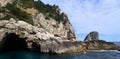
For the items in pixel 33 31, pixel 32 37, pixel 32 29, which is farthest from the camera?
pixel 32 29

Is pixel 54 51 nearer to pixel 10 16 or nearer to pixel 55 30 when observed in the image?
pixel 10 16

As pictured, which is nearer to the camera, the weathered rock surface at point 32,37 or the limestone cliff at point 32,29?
the weathered rock surface at point 32,37

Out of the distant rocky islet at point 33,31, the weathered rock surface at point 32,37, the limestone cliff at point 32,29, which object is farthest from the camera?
the limestone cliff at point 32,29

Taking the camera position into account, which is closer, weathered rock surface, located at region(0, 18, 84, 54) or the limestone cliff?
weathered rock surface, located at region(0, 18, 84, 54)

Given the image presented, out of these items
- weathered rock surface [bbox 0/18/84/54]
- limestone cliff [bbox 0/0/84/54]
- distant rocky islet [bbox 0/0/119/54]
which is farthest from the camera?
limestone cliff [bbox 0/0/84/54]

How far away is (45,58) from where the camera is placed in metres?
53.4

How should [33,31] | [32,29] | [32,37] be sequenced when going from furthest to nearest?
1. [32,29]
2. [33,31]
3. [32,37]

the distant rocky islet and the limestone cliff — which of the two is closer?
the distant rocky islet

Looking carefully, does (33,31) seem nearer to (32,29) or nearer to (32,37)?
(32,29)

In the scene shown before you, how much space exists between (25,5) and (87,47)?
31745 millimetres

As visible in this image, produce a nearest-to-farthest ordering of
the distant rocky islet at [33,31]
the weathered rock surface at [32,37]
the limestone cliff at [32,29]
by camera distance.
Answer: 1. the weathered rock surface at [32,37]
2. the distant rocky islet at [33,31]
3. the limestone cliff at [32,29]

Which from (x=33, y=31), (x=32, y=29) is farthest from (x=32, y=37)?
(x=32, y=29)

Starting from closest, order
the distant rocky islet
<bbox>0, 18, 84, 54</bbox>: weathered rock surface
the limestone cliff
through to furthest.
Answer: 1. <bbox>0, 18, 84, 54</bbox>: weathered rock surface
2. the distant rocky islet
3. the limestone cliff

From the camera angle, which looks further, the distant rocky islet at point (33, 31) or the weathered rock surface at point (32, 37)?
the distant rocky islet at point (33, 31)
